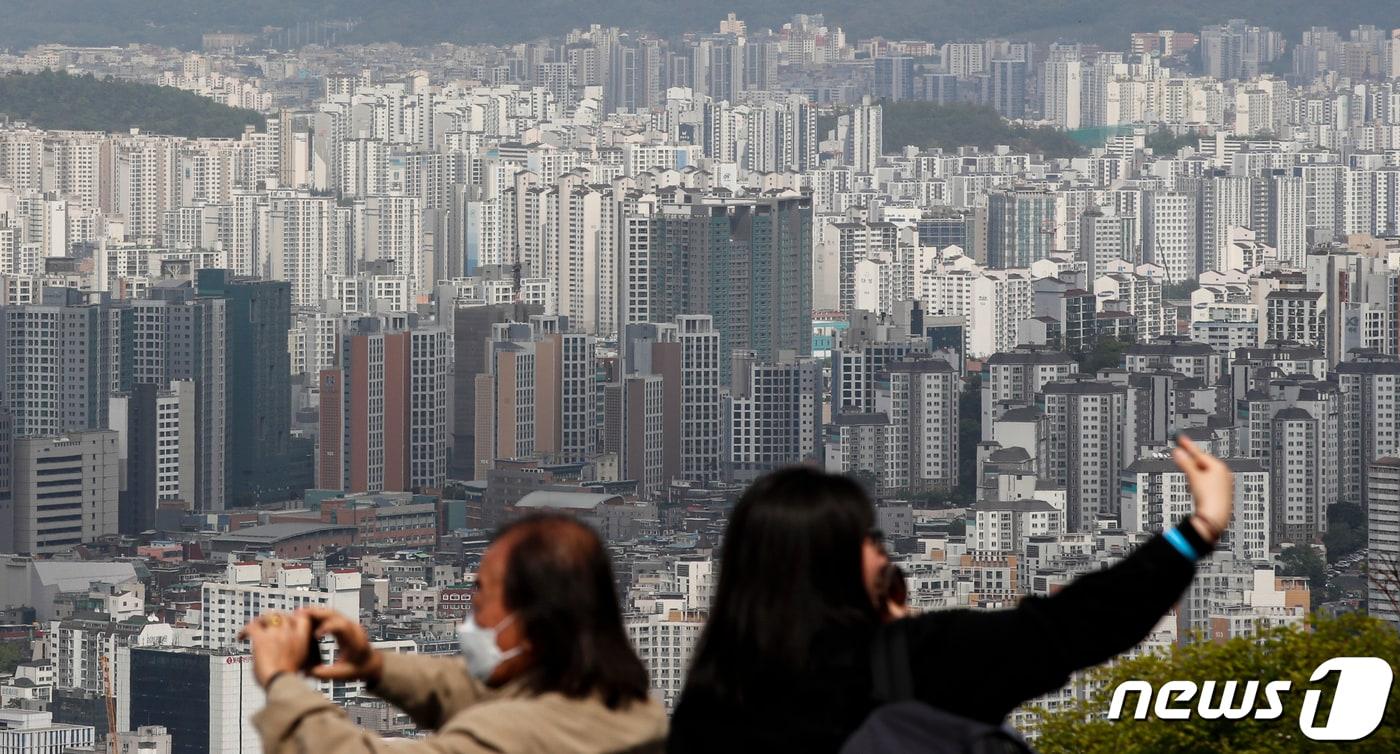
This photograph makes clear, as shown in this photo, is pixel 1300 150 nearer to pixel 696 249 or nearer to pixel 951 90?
pixel 951 90

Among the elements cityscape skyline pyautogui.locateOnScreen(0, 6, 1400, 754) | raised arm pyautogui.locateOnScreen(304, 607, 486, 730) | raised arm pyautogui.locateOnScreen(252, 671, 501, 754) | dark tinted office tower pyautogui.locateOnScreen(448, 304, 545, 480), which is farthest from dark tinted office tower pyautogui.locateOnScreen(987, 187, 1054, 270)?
raised arm pyautogui.locateOnScreen(252, 671, 501, 754)

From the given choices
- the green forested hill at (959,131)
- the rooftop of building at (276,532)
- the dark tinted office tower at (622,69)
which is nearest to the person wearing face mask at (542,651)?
the rooftop of building at (276,532)

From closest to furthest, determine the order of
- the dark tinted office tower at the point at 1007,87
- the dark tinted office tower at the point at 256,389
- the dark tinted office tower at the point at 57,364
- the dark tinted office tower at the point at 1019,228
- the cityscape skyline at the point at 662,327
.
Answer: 1. the cityscape skyline at the point at 662,327
2. the dark tinted office tower at the point at 256,389
3. the dark tinted office tower at the point at 57,364
4. the dark tinted office tower at the point at 1019,228
5. the dark tinted office tower at the point at 1007,87

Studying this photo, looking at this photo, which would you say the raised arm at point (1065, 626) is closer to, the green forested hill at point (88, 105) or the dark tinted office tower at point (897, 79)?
the green forested hill at point (88, 105)

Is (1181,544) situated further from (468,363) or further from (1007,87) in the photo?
(1007,87)

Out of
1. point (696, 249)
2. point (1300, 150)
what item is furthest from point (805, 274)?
point (1300, 150)

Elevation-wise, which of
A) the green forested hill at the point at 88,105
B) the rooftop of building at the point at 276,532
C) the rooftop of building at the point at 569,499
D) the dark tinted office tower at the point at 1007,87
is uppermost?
the dark tinted office tower at the point at 1007,87
